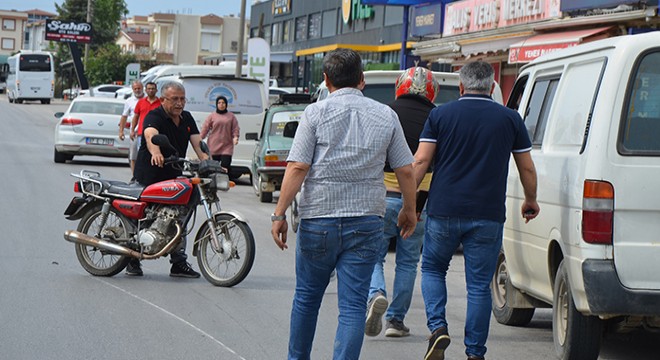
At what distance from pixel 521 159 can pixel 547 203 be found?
1.25 ft

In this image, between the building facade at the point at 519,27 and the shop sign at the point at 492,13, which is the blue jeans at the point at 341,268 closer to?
the building facade at the point at 519,27

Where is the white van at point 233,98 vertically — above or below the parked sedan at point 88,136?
above

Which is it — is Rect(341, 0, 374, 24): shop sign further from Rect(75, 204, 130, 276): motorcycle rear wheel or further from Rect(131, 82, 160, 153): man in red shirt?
Rect(75, 204, 130, 276): motorcycle rear wheel

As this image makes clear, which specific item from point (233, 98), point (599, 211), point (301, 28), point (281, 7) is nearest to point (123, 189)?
point (599, 211)

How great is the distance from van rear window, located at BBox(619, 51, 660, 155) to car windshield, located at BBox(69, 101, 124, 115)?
2035cm

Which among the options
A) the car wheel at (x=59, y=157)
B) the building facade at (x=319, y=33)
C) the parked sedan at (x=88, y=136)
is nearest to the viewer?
the parked sedan at (x=88, y=136)

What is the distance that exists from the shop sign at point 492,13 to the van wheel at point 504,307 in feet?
46.5

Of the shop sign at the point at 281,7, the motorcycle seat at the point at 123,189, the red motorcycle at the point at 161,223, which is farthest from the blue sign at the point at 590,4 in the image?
the shop sign at the point at 281,7

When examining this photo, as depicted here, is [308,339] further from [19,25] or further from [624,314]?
[19,25]

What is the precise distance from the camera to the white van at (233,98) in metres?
22.6

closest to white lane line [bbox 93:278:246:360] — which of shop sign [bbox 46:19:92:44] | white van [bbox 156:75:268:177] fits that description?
white van [bbox 156:75:268:177]

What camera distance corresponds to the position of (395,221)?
8.06 m

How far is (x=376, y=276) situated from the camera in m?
8.10

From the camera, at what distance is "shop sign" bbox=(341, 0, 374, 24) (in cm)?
5774
